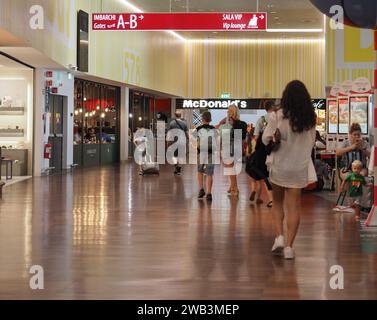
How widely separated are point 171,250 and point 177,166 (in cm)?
1313

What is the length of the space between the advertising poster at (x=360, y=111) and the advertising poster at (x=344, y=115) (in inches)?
6.5

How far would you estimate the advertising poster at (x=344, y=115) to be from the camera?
50.8 ft

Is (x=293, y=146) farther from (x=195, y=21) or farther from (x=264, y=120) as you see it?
(x=195, y=21)

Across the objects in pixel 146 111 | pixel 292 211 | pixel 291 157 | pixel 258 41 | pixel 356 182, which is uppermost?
pixel 258 41

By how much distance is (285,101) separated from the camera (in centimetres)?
678

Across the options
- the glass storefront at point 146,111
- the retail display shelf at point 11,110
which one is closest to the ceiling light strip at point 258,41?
the glass storefront at point 146,111

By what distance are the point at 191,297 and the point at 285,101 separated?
8.07 feet

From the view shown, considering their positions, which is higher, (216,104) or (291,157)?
(216,104)

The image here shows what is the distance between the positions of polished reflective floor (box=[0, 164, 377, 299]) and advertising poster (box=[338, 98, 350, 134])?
3.65 m

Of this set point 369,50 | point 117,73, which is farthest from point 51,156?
point 369,50

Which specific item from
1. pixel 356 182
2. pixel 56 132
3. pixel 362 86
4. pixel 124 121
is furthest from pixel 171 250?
pixel 124 121

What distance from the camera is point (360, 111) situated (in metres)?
15.1

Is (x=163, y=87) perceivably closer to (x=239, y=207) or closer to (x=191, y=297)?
(x=239, y=207)
